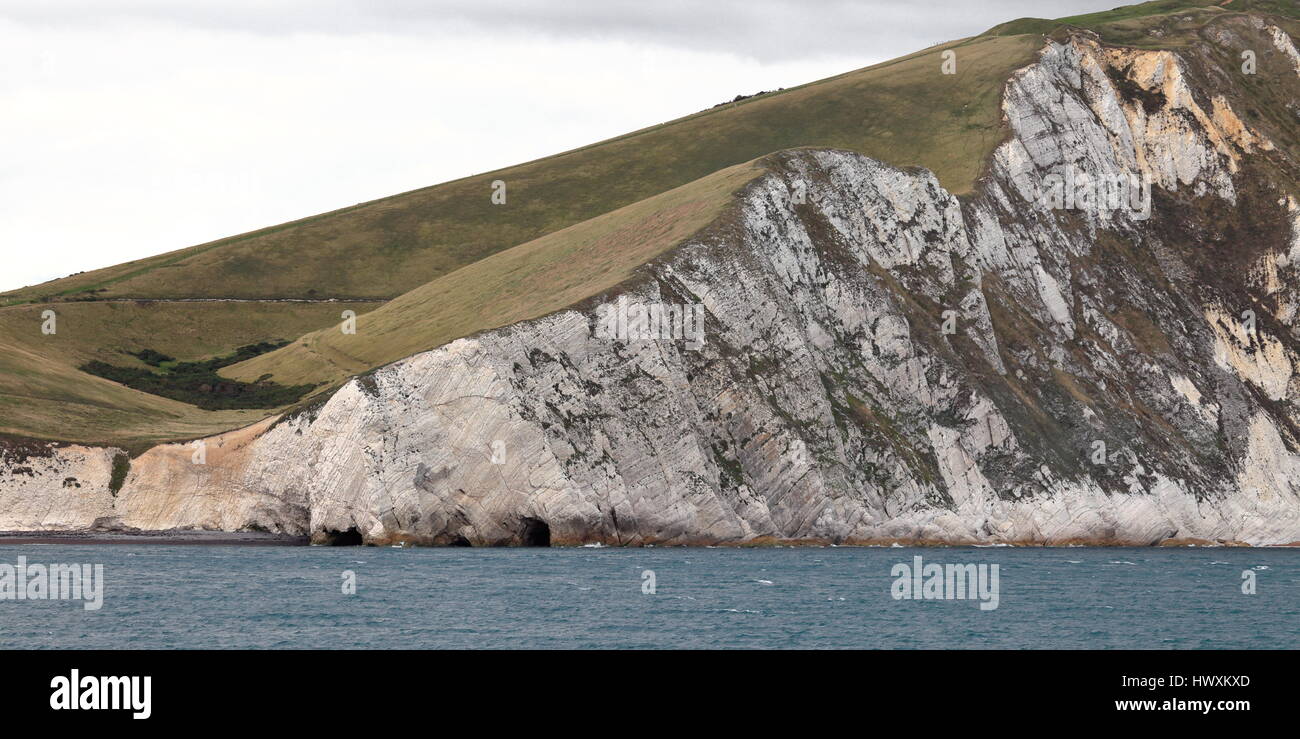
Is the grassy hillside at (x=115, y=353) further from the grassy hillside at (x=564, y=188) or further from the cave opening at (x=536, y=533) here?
the cave opening at (x=536, y=533)

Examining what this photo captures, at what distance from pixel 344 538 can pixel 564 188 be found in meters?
96.5

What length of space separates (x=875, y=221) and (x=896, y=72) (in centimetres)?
6808

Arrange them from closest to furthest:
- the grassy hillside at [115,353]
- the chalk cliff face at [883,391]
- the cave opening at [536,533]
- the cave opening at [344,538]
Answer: the cave opening at [536,533], the chalk cliff face at [883,391], the cave opening at [344,538], the grassy hillside at [115,353]

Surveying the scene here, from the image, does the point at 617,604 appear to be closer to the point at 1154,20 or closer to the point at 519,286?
the point at 519,286

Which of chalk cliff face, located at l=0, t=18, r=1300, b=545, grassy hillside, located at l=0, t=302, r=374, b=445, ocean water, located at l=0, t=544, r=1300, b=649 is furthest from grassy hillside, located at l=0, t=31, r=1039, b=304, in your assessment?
ocean water, located at l=0, t=544, r=1300, b=649

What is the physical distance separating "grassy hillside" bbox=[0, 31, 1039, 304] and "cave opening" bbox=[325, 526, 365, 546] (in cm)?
7198

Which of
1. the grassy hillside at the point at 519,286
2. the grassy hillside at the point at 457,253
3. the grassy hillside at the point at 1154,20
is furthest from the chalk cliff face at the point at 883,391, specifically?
the grassy hillside at the point at 1154,20

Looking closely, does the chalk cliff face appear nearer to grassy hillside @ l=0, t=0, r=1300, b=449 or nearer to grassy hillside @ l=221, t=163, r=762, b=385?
grassy hillside @ l=221, t=163, r=762, b=385

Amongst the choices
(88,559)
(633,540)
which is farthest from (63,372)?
(633,540)

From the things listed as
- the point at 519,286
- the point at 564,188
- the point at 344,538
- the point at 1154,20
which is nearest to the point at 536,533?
the point at 344,538

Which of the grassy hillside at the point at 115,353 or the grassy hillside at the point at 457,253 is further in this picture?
the grassy hillside at the point at 457,253

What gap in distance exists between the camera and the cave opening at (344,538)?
86688 mm

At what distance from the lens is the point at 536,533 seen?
85812 mm

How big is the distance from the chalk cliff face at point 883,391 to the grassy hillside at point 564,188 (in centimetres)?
1326
